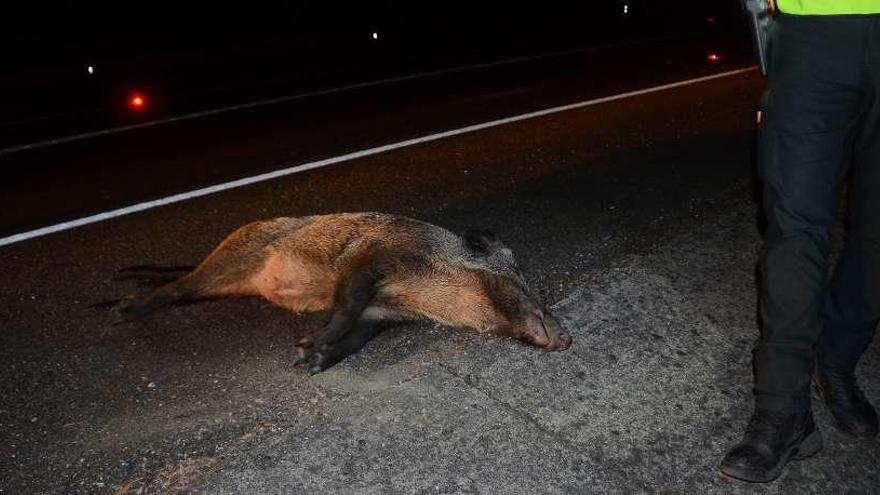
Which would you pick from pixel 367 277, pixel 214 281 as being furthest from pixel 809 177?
pixel 214 281

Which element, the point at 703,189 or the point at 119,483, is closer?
the point at 119,483

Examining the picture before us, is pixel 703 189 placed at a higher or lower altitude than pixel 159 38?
lower

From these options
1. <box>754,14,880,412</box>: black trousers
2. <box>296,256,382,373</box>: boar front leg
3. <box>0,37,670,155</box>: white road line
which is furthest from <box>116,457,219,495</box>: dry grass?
<box>0,37,670,155</box>: white road line

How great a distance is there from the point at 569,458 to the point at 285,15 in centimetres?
1585

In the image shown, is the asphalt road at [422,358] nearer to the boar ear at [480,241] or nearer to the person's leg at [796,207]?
the person's leg at [796,207]

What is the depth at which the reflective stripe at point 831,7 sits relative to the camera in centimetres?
307

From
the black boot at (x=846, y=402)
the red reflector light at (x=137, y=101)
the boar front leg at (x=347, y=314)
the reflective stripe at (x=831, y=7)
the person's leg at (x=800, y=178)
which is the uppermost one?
the reflective stripe at (x=831, y=7)

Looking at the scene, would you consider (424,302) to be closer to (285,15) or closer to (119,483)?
(119,483)

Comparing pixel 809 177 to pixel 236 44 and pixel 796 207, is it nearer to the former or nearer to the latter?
pixel 796 207

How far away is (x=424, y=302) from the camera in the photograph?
481cm

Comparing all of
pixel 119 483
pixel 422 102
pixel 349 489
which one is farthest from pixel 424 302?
pixel 422 102

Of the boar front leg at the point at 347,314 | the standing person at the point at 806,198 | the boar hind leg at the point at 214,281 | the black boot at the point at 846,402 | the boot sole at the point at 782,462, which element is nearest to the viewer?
the standing person at the point at 806,198

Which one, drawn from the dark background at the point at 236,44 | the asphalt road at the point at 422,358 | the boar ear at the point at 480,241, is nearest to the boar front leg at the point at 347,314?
the asphalt road at the point at 422,358

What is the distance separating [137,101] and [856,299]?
10.4m
